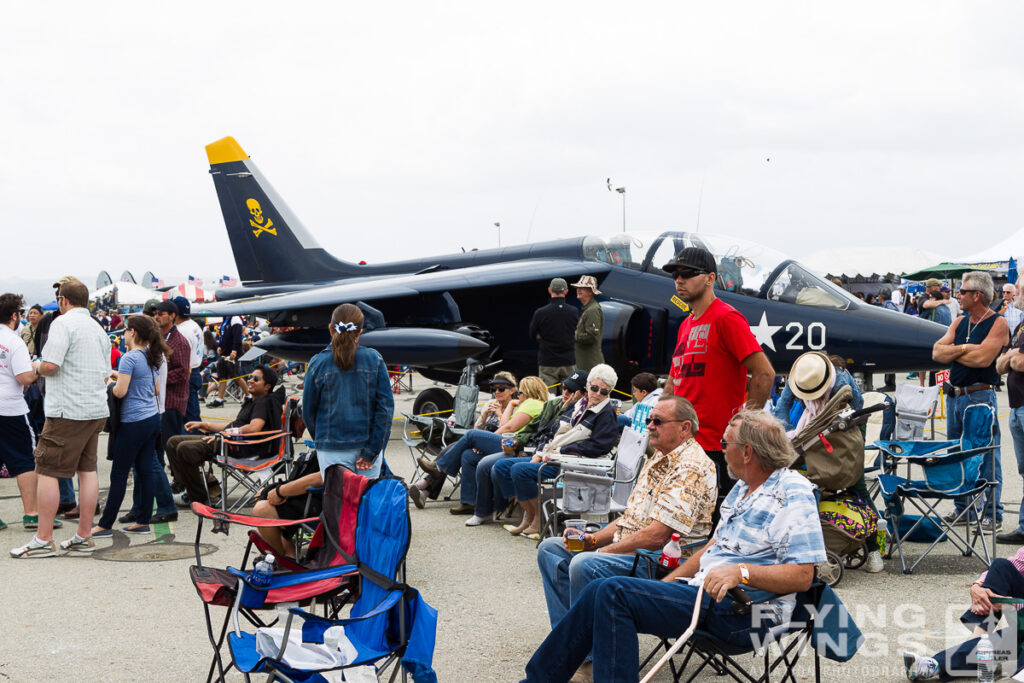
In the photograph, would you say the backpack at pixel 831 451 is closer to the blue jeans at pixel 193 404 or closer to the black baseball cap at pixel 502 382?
the black baseball cap at pixel 502 382

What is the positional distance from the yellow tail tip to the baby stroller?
43.2ft

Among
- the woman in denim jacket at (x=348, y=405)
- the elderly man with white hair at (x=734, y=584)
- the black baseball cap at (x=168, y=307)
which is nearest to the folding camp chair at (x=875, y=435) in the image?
the elderly man with white hair at (x=734, y=584)

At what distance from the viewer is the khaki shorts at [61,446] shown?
6246 mm

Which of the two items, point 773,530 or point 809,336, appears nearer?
point 773,530

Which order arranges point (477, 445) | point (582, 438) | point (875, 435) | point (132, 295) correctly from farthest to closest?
point (132, 295)
point (875, 435)
point (477, 445)
point (582, 438)

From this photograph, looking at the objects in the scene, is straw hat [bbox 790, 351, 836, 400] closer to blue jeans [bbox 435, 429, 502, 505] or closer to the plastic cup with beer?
the plastic cup with beer

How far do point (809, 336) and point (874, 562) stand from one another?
4.93 m

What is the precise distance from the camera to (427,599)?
5238mm

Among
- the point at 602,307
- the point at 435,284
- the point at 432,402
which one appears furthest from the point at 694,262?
the point at 435,284

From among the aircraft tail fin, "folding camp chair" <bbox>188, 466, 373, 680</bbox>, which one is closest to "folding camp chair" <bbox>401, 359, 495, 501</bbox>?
"folding camp chair" <bbox>188, 466, 373, 680</bbox>

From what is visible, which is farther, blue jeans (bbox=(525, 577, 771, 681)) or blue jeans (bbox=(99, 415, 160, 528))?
blue jeans (bbox=(99, 415, 160, 528))

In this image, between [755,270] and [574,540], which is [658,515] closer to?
[574,540]

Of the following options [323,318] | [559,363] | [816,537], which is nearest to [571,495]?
[816,537]

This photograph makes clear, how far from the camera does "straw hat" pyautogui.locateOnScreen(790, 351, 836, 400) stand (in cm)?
561
